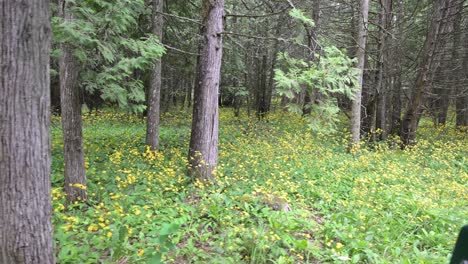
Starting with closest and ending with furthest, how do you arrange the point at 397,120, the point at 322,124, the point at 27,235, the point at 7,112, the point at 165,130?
the point at 7,112 < the point at 27,235 < the point at 322,124 < the point at 165,130 < the point at 397,120

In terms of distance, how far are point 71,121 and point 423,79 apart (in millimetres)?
11349

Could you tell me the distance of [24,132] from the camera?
255 cm

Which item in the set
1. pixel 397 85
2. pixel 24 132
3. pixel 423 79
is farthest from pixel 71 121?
pixel 397 85

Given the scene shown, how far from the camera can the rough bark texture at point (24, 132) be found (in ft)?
7.96

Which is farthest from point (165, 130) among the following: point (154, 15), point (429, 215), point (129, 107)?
point (429, 215)

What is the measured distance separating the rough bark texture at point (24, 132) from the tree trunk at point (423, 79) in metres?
12.0

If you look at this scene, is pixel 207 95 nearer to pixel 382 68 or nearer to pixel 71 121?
pixel 71 121

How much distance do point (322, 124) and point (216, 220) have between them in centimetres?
424

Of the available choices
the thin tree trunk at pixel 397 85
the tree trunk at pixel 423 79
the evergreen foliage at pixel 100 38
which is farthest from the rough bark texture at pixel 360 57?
the evergreen foliage at pixel 100 38

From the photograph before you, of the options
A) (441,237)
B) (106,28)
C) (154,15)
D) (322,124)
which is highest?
(154,15)

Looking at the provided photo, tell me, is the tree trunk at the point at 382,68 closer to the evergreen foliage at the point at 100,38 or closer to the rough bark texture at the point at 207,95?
the rough bark texture at the point at 207,95

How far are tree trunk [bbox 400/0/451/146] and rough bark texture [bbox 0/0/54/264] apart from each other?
12.0 meters

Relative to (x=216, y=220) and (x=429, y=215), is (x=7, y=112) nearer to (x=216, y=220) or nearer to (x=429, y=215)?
(x=216, y=220)

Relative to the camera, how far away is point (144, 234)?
4598 mm
